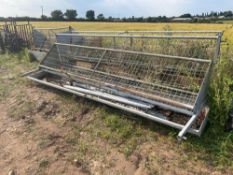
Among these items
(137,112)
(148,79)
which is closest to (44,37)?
(148,79)

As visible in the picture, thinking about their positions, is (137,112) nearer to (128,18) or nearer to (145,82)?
(145,82)

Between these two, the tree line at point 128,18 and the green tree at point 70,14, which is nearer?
the tree line at point 128,18

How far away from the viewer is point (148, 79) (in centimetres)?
396

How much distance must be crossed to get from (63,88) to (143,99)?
1.79m

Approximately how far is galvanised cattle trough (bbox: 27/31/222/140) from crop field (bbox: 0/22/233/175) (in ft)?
0.59

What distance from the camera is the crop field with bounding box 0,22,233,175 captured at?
252 cm

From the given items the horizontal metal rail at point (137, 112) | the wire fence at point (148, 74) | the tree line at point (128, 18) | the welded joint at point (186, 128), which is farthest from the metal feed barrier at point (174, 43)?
the tree line at point (128, 18)

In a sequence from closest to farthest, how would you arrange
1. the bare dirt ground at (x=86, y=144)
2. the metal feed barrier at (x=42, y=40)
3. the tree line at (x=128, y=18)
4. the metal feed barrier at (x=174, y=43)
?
the bare dirt ground at (x=86, y=144) → the metal feed barrier at (x=174, y=43) → the metal feed barrier at (x=42, y=40) → the tree line at (x=128, y=18)

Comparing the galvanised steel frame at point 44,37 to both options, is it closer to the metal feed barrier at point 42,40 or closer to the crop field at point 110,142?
the metal feed barrier at point 42,40

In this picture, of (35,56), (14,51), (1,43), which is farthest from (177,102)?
(1,43)

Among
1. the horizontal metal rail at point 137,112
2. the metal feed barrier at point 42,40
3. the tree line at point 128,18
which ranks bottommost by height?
the horizontal metal rail at point 137,112

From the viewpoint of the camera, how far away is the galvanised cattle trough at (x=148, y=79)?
3082 millimetres

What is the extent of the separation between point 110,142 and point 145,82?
1.35 m

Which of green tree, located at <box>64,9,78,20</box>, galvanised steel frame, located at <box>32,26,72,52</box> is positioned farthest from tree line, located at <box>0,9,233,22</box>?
galvanised steel frame, located at <box>32,26,72,52</box>
